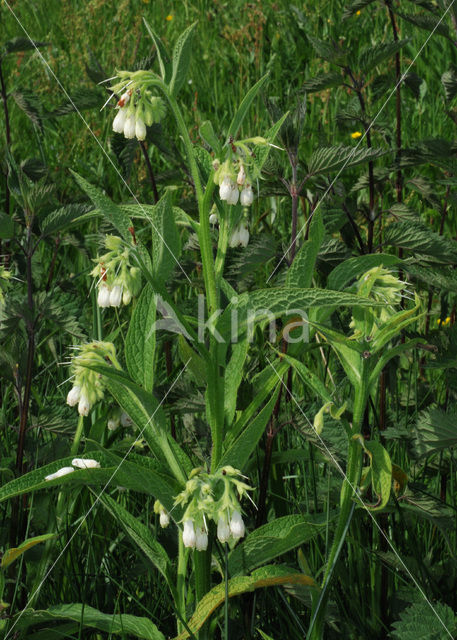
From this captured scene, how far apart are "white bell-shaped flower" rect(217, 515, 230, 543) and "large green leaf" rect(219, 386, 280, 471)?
0.40 ft

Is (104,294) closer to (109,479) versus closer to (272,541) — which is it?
(109,479)

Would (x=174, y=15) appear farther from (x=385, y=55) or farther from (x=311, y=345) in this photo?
(x=311, y=345)

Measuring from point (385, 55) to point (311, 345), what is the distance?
2.95 ft

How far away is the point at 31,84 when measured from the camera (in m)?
4.62

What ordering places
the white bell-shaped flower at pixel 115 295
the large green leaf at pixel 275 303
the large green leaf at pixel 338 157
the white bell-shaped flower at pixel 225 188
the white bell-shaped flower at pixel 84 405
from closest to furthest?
1. the large green leaf at pixel 275 303
2. the white bell-shaped flower at pixel 225 188
3. the white bell-shaped flower at pixel 115 295
4. the white bell-shaped flower at pixel 84 405
5. the large green leaf at pixel 338 157

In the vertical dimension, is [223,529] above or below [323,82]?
below

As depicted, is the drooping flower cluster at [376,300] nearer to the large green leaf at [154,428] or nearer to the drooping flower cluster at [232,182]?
the drooping flower cluster at [232,182]

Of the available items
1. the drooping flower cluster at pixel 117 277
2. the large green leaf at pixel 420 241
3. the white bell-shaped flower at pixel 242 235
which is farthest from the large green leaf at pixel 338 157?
the drooping flower cluster at pixel 117 277

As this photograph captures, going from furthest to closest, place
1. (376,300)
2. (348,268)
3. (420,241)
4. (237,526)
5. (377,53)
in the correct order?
(377,53) < (420,241) < (348,268) < (376,300) < (237,526)

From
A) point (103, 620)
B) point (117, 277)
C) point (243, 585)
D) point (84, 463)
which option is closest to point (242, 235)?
point (117, 277)

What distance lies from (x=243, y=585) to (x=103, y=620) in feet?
0.95

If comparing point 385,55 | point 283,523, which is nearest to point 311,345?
point 283,523

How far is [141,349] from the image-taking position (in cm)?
163

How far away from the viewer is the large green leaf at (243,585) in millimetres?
1478
